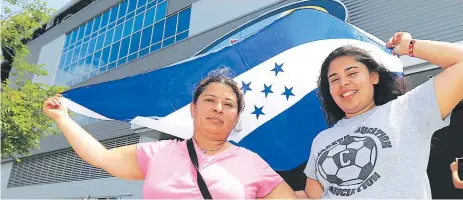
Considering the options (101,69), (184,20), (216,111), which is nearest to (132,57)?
(101,69)

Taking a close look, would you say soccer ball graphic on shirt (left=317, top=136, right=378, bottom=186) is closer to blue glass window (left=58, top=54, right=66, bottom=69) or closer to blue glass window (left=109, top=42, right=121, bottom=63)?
blue glass window (left=109, top=42, right=121, bottom=63)

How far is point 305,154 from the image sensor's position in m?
3.45

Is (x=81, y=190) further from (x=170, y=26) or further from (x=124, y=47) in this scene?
(x=170, y=26)

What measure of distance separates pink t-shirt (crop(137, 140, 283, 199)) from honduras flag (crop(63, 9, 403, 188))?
1.56 metres

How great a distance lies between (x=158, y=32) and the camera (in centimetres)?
1428

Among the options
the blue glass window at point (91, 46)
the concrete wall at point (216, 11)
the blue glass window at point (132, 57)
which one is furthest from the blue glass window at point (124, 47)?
the concrete wall at point (216, 11)

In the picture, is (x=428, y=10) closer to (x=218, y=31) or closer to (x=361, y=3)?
(x=361, y=3)

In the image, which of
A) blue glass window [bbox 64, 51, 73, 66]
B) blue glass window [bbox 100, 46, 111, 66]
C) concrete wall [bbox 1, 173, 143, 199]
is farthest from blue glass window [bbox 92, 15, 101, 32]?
concrete wall [bbox 1, 173, 143, 199]

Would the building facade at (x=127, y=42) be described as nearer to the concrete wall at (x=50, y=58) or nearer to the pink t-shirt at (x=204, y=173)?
the concrete wall at (x=50, y=58)

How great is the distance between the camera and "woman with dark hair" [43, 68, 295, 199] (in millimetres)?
1759

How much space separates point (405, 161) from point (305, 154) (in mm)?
1721

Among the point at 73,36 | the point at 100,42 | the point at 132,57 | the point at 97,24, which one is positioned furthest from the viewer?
the point at 73,36

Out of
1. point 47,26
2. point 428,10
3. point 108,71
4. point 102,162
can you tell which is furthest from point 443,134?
point 47,26

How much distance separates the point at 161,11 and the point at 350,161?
1400 cm
